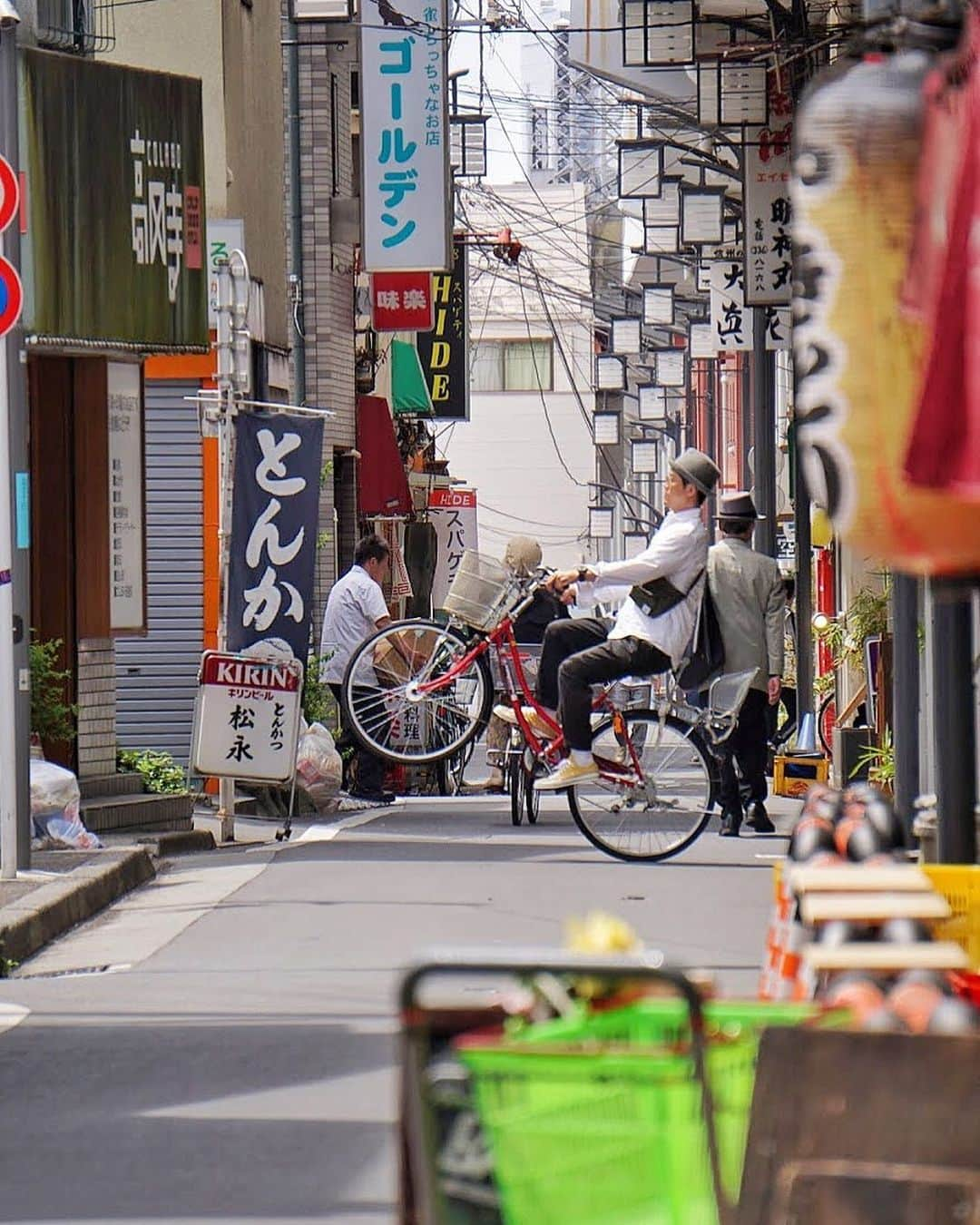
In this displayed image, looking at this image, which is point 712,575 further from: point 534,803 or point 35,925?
point 35,925

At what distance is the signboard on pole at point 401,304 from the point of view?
27.7 metres

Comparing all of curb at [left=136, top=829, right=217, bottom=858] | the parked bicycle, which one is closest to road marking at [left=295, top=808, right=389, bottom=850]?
curb at [left=136, top=829, right=217, bottom=858]

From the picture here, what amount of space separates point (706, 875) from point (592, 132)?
38502 mm

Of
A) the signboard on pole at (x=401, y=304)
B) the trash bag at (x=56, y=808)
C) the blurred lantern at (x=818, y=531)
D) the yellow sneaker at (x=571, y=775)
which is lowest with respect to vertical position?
the trash bag at (x=56, y=808)

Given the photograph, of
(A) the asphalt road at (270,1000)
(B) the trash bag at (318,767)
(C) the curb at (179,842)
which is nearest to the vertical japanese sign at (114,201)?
(C) the curb at (179,842)

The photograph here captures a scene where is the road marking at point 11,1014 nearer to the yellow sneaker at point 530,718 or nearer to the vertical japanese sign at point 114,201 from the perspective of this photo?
the yellow sneaker at point 530,718

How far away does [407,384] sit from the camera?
33.8 meters

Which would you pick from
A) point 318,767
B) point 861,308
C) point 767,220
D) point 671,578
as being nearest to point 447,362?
point 767,220

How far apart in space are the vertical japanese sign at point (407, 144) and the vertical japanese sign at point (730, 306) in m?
4.57

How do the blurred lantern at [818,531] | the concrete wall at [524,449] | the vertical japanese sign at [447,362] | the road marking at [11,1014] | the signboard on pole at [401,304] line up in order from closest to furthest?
the road marking at [11,1014], the blurred lantern at [818,531], the signboard on pole at [401,304], the vertical japanese sign at [447,362], the concrete wall at [524,449]

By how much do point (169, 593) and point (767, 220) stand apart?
673 cm

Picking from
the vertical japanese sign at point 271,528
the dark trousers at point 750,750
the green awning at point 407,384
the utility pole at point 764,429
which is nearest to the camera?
the dark trousers at point 750,750

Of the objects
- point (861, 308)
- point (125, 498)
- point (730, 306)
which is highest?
point (730, 306)

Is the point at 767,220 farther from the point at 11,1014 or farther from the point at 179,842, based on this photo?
the point at 11,1014
